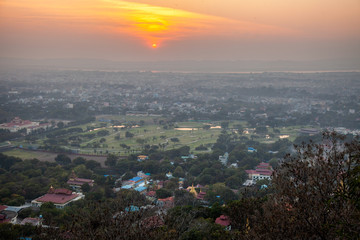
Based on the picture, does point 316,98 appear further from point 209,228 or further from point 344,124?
point 209,228

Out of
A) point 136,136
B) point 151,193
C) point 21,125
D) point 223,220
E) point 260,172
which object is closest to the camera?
point 223,220

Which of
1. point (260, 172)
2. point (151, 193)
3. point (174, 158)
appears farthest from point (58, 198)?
point (260, 172)

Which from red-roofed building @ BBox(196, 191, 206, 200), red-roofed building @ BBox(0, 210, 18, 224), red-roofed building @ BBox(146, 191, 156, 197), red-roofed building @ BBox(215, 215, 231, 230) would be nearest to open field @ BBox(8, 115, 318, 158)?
red-roofed building @ BBox(146, 191, 156, 197)

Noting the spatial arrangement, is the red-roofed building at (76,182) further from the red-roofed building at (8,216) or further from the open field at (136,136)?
the open field at (136,136)

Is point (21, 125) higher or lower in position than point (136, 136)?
higher

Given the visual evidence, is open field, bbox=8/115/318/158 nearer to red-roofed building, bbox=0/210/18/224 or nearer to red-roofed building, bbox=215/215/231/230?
→ red-roofed building, bbox=0/210/18/224

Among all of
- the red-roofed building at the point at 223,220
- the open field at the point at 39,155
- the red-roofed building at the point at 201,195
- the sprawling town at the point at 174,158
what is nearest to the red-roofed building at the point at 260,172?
the sprawling town at the point at 174,158

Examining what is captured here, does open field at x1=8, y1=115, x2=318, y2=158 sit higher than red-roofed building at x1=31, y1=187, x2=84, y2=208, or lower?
lower

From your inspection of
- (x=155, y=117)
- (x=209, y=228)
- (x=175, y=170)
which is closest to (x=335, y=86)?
(x=155, y=117)

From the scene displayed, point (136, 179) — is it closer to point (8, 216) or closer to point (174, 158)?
point (174, 158)
